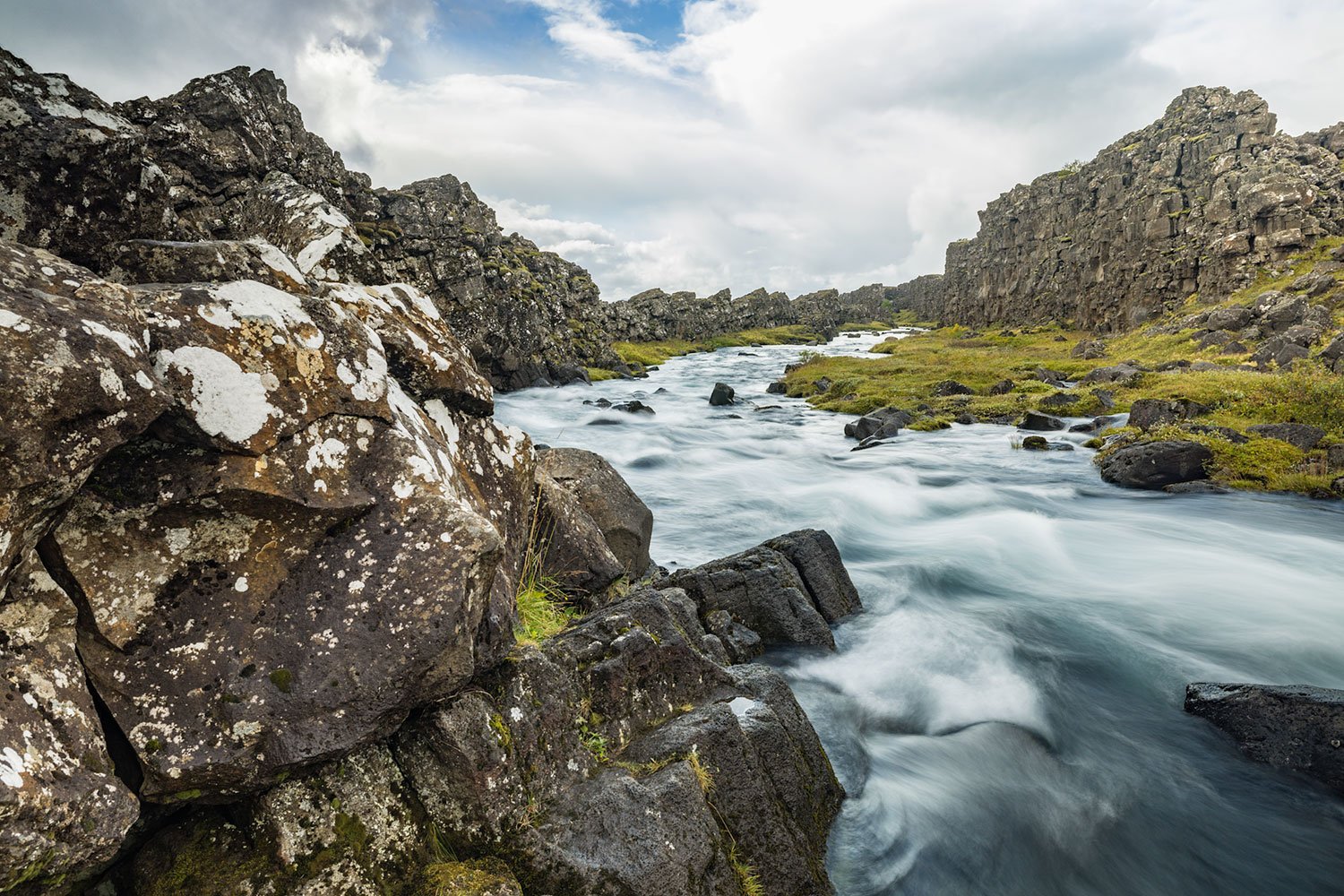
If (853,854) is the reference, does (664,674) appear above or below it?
above

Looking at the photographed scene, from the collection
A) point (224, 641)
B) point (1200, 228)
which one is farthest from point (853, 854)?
point (1200, 228)

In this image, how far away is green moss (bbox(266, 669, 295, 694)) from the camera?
14.3 ft

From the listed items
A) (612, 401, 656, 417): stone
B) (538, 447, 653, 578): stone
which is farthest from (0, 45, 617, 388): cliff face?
(612, 401, 656, 417): stone

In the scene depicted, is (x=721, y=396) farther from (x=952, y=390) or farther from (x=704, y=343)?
(x=704, y=343)

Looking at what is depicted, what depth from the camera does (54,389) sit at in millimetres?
3537

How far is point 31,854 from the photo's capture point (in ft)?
10.8

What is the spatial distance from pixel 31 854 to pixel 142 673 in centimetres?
106

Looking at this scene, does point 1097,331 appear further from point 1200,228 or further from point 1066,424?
point 1066,424

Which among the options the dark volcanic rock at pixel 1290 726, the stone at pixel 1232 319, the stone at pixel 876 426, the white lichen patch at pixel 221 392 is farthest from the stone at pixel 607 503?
the stone at pixel 1232 319

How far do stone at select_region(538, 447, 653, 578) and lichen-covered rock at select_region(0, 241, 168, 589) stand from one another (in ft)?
24.8

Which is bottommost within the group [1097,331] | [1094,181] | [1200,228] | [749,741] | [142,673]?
[749,741]

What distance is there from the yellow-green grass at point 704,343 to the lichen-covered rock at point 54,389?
254 ft

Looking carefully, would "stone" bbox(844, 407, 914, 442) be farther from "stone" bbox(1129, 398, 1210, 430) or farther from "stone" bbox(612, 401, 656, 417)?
"stone" bbox(612, 401, 656, 417)

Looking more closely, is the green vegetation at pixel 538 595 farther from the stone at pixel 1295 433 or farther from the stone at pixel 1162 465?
the stone at pixel 1295 433
